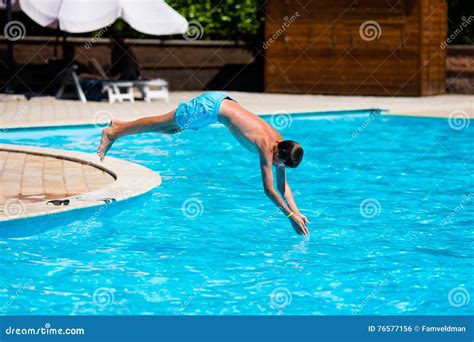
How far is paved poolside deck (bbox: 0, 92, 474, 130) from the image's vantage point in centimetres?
A: 1684

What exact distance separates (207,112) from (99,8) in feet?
37.4

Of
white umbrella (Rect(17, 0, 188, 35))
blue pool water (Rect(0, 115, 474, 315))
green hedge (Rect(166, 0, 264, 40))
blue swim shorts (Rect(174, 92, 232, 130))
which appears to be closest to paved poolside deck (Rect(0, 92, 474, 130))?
white umbrella (Rect(17, 0, 188, 35))

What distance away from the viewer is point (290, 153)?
7570 mm

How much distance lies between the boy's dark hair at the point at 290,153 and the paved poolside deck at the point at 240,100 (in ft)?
28.3

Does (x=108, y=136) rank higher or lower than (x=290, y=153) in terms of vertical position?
higher

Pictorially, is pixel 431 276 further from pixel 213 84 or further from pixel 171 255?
pixel 213 84

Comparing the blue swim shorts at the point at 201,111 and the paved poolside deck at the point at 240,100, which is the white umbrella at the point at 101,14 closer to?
the paved poolside deck at the point at 240,100

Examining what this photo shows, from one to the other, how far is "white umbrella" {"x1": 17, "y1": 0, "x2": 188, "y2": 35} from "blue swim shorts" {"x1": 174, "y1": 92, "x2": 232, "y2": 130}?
10770mm

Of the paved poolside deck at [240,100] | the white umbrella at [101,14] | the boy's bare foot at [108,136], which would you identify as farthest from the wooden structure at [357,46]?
the boy's bare foot at [108,136]

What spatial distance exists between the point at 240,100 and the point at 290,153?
14687 millimetres

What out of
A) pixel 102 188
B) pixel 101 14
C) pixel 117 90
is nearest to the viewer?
pixel 102 188

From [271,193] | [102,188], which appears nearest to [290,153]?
[271,193]

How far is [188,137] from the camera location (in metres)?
16.8

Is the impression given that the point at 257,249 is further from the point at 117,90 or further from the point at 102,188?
the point at 117,90
